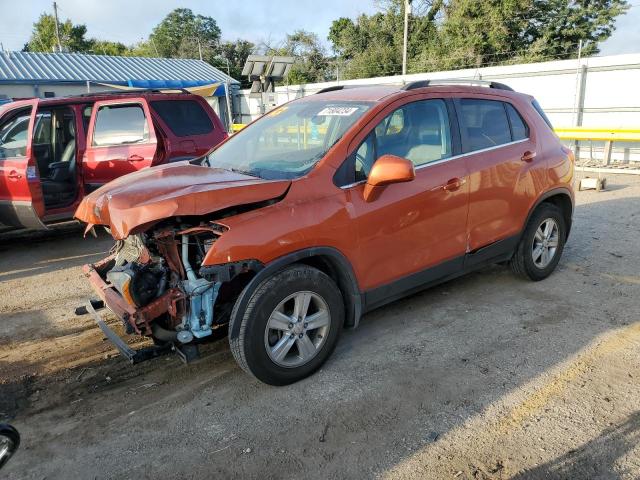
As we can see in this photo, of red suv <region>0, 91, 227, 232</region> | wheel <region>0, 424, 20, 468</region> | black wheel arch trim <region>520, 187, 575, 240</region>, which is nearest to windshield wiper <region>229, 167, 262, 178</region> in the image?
wheel <region>0, 424, 20, 468</region>

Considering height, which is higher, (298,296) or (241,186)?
(241,186)

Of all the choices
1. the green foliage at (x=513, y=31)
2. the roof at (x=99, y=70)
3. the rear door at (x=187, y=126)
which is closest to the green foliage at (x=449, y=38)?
the green foliage at (x=513, y=31)

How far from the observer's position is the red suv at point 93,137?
6.79 metres

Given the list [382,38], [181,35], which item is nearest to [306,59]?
[382,38]

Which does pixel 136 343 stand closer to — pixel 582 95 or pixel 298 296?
pixel 298 296

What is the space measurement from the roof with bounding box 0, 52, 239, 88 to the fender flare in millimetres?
18908

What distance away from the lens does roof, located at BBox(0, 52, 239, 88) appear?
22844 mm

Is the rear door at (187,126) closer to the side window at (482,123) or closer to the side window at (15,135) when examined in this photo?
the side window at (15,135)

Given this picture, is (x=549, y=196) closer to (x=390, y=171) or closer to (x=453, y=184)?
(x=453, y=184)

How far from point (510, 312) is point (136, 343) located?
3126 mm

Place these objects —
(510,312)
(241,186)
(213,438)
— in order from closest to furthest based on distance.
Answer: (213,438) → (241,186) → (510,312)

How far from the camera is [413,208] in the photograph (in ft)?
12.2

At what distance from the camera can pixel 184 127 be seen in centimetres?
733

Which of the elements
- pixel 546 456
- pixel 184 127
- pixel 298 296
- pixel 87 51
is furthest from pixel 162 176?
pixel 87 51
